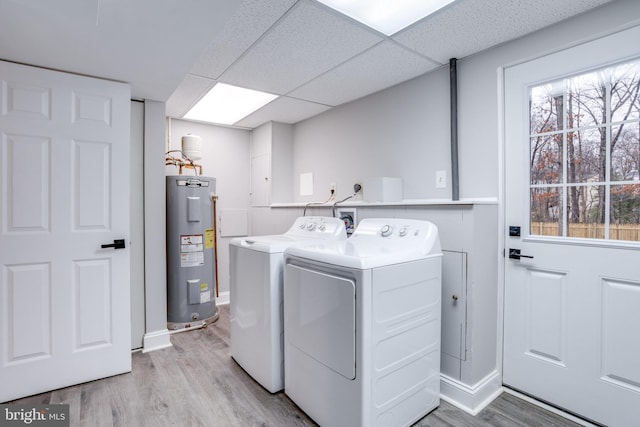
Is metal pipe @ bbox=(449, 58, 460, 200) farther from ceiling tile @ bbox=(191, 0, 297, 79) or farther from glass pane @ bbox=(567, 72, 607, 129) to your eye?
ceiling tile @ bbox=(191, 0, 297, 79)

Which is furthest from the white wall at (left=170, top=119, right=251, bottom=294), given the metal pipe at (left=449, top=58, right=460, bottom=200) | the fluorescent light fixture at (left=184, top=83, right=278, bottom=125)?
the metal pipe at (left=449, top=58, right=460, bottom=200)

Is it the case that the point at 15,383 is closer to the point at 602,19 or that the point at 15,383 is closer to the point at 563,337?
the point at 563,337

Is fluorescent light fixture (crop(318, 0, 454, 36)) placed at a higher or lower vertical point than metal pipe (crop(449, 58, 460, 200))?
higher

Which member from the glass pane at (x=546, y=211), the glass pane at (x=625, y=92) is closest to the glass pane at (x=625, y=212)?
the glass pane at (x=546, y=211)

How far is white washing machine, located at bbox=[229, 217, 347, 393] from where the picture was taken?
2031 mm

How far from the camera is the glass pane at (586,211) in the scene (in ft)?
5.70

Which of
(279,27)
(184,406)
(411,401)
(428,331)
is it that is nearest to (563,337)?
(428,331)

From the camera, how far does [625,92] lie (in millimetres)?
1648

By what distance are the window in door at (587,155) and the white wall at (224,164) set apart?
10.6ft

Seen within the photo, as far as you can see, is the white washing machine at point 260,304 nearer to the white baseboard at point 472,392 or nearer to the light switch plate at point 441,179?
the light switch plate at point 441,179

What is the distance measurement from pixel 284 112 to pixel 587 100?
260 centimetres

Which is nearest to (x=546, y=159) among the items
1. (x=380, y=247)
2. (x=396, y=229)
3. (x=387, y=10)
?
(x=396, y=229)

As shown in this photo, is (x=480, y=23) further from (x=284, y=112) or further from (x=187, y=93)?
(x=187, y=93)

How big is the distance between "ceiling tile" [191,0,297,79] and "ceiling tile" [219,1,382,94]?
0.05 meters
